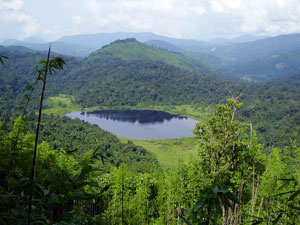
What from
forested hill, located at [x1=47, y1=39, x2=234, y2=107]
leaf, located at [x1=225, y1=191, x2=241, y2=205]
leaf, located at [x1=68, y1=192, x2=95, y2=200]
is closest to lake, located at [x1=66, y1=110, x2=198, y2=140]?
forested hill, located at [x1=47, y1=39, x2=234, y2=107]

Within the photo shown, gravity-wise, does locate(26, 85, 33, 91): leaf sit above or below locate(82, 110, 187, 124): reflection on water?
above

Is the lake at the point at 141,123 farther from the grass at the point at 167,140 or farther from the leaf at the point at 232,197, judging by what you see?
the leaf at the point at 232,197

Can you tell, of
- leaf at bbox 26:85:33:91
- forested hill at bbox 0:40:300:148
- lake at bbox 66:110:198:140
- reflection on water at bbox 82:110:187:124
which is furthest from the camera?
forested hill at bbox 0:40:300:148

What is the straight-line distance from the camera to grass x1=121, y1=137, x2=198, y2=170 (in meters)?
55.8

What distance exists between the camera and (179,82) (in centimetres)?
14512

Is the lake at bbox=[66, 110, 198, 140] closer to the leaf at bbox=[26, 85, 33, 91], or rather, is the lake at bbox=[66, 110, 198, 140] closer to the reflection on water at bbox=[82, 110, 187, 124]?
the reflection on water at bbox=[82, 110, 187, 124]

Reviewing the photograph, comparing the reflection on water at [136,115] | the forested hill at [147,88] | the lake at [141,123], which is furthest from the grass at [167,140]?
the reflection on water at [136,115]

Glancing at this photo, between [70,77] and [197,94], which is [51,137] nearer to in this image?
[197,94]

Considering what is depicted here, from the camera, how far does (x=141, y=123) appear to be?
89.2 m

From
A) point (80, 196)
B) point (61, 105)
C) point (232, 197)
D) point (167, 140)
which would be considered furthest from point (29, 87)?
point (61, 105)

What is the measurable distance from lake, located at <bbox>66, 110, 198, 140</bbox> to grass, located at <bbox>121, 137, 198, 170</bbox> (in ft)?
17.3

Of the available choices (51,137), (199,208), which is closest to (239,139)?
(199,208)

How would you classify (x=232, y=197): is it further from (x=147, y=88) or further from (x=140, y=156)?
(x=147, y=88)

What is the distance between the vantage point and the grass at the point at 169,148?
55.8 metres
